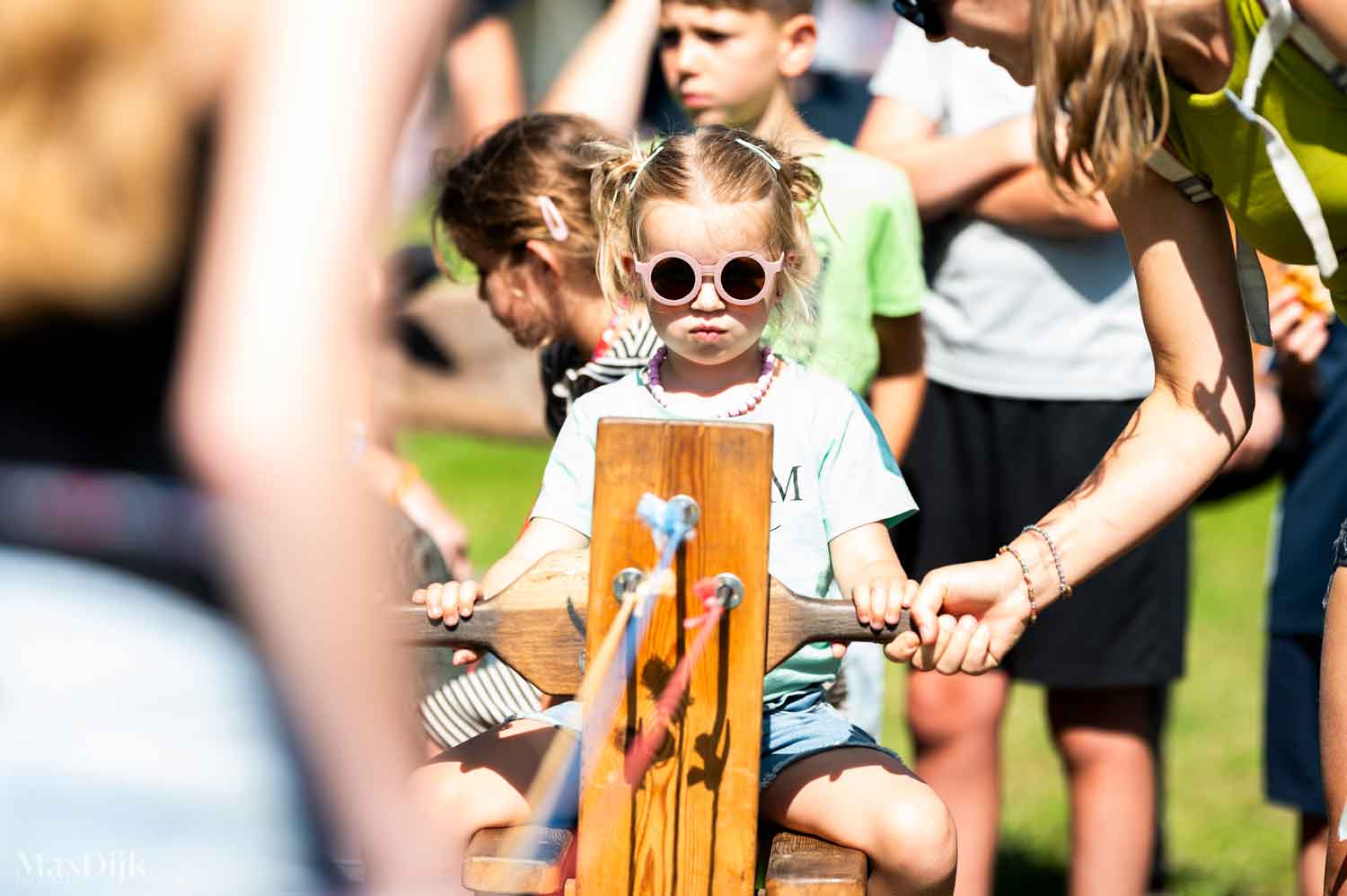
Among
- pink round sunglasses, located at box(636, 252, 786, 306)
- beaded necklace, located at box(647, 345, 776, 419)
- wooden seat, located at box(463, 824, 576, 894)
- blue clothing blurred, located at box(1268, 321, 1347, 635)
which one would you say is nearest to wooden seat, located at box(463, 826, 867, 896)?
wooden seat, located at box(463, 824, 576, 894)

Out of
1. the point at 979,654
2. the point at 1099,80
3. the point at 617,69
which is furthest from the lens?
the point at 617,69

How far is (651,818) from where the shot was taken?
2.05m

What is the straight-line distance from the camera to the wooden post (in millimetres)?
2012

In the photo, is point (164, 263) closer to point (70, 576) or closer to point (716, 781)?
point (70, 576)

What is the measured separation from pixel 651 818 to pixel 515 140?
154 cm

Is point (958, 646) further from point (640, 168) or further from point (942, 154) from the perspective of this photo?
point (942, 154)

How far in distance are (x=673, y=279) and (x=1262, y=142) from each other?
2.75 ft

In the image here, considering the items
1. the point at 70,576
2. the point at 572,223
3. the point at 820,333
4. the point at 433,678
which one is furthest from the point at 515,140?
the point at 70,576

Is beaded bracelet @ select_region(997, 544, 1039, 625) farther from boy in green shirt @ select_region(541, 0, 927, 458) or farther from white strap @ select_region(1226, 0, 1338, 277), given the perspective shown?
boy in green shirt @ select_region(541, 0, 927, 458)

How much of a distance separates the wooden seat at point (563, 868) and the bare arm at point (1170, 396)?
18.5 inches

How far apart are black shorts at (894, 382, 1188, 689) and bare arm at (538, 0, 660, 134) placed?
0.96 meters

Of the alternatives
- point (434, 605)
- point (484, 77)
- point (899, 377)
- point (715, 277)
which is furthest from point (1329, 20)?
point (484, 77)

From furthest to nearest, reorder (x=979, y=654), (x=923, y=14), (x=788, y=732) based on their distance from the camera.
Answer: (x=788, y=732) < (x=923, y=14) < (x=979, y=654)

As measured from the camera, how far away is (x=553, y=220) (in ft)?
10.0
